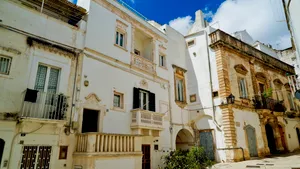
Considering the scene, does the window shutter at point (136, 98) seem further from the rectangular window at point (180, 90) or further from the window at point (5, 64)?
the window at point (5, 64)

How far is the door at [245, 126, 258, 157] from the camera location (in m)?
15.3

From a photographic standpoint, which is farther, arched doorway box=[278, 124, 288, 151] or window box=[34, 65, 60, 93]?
arched doorway box=[278, 124, 288, 151]

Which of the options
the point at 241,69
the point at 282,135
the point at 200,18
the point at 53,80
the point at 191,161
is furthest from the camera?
the point at 282,135

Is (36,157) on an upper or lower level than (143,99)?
lower

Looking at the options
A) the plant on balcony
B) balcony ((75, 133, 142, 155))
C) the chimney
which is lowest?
the plant on balcony

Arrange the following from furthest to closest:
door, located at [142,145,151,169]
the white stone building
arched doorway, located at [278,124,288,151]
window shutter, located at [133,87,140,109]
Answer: arched doorway, located at [278,124,288,151]
window shutter, located at [133,87,140,109]
door, located at [142,145,151,169]
the white stone building

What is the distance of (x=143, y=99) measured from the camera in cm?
1323

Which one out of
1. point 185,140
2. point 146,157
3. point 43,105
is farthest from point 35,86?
point 185,140

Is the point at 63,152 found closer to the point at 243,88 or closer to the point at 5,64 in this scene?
the point at 5,64

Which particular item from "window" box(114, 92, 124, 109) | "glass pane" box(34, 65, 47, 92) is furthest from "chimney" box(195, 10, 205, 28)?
"glass pane" box(34, 65, 47, 92)

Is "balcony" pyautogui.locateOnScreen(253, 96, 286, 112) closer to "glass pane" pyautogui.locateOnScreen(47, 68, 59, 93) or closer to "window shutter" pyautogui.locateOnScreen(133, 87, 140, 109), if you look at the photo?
"window shutter" pyautogui.locateOnScreen(133, 87, 140, 109)

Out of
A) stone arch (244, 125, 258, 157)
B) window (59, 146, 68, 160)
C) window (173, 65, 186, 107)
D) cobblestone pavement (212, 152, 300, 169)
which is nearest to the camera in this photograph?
window (59, 146, 68, 160)

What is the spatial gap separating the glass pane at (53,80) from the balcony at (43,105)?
0.55 meters

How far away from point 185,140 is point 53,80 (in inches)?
454
